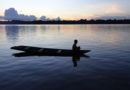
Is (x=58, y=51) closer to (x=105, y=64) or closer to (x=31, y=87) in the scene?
(x=105, y=64)

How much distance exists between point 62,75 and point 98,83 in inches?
142

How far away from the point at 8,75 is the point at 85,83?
24.8 feet

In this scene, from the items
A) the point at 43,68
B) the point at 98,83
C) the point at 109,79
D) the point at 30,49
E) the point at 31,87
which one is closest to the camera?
the point at 31,87

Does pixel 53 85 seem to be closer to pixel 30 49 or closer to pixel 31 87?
pixel 31 87

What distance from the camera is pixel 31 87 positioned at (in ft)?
33.1

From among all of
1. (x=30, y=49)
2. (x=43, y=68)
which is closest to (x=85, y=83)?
(x=43, y=68)

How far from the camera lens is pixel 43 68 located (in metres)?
14.7

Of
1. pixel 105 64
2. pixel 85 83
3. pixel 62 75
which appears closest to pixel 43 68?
pixel 62 75

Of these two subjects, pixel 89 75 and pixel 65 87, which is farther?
pixel 89 75

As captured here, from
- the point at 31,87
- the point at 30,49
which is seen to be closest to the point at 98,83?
the point at 31,87

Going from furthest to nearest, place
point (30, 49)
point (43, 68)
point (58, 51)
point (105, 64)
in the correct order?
point (30, 49), point (58, 51), point (105, 64), point (43, 68)

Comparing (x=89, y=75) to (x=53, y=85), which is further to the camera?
(x=89, y=75)

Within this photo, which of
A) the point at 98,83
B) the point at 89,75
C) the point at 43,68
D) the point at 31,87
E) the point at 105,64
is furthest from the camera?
the point at 105,64

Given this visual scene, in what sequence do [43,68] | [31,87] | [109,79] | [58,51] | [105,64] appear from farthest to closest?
1. [58,51]
2. [105,64]
3. [43,68]
4. [109,79]
5. [31,87]
